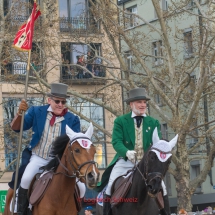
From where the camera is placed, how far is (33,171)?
41.5 ft

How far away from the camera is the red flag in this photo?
1380cm

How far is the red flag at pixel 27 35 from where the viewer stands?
13797 mm

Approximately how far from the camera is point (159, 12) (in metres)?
27.6

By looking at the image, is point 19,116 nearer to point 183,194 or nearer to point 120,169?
point 120,169

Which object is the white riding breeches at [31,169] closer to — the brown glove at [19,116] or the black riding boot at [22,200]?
the black riding boot at [22,200]

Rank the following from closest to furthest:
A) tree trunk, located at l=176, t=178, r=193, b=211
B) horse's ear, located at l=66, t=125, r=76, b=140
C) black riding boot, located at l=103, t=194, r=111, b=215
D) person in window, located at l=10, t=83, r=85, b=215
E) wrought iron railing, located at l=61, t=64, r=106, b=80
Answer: horse's ear, located at l=66, t=125, r=76, b=140 < person in window, located at l=10, t=83, r=85, b=215 < black riding boot, located at l=103, t=194, r=111, b=215 < tree trunk, located at l=176, t=178, r=193, b=211 < wrought iron railing, located at l=61, t=64, r=106, b=80

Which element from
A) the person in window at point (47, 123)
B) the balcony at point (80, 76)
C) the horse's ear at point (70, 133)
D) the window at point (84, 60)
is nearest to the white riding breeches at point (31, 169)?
the person in window at point (47, 123)

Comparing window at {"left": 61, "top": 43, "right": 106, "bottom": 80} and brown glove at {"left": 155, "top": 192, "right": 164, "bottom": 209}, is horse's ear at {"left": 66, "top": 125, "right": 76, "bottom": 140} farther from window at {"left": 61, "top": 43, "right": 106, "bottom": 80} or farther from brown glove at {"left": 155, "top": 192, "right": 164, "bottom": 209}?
window at {"left": 61, "top": 43, "right": 106, "bottom": 80}

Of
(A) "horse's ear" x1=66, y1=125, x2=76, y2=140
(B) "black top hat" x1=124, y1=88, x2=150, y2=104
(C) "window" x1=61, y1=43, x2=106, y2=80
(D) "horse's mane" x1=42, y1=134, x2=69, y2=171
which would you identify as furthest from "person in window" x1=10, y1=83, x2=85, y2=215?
(C) "window" x1=61, y1=43, x2=106, y2=80

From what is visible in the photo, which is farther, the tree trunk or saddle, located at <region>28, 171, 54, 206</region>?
the tree trunk

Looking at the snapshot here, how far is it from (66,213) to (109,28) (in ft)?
52.3

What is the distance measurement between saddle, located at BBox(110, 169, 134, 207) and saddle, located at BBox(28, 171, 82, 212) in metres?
0.92

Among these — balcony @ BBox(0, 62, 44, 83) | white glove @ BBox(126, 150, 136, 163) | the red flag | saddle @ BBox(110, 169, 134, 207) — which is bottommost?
saddle @ BBox(110, 169, 134, 207)

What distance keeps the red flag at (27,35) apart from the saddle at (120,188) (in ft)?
8.51
